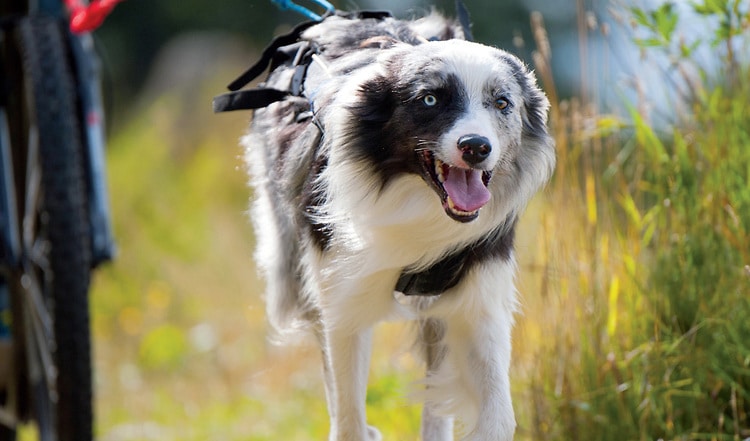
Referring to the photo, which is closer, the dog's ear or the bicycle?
the dog's ear

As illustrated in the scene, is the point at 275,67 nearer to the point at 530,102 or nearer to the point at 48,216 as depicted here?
the point at 48,216

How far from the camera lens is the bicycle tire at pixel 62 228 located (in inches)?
136

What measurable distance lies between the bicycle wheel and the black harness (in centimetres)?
62

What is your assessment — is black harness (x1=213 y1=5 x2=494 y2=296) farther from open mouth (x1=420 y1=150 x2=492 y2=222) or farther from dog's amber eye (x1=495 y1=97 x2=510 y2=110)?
dog's amber eye (x1=495 y1=97 x2=510 y2=110)

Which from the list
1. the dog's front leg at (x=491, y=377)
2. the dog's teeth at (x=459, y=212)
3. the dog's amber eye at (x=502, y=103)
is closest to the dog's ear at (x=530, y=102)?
the dog's amber eye at (x=502, y=103)

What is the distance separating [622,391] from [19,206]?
7.41 ft

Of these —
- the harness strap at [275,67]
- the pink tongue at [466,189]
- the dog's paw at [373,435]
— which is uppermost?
the harness strap at [275,67]

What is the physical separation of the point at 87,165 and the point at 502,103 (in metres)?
1.89

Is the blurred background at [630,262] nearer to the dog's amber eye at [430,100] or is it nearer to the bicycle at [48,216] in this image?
the bicycle at [48,216]

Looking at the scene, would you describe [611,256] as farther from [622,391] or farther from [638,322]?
[622,391]

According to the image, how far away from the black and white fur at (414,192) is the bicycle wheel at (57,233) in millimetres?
714

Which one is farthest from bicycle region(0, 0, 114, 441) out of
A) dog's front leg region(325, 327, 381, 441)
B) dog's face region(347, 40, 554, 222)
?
dog's face region(347, 40, 554, 222)

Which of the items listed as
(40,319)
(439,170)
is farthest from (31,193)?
(439,170)

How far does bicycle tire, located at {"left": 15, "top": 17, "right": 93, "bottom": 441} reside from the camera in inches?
136
